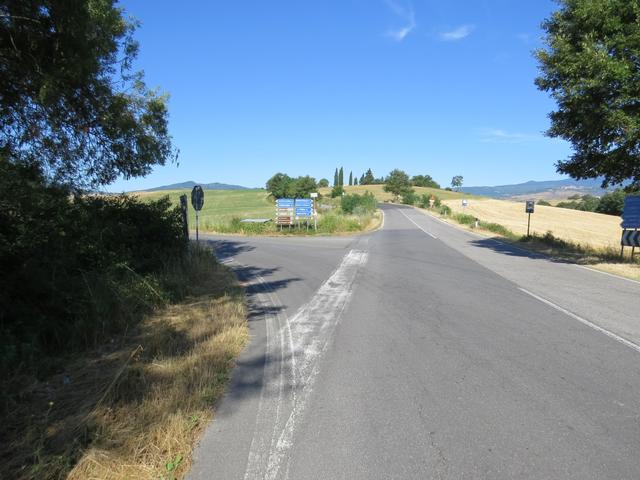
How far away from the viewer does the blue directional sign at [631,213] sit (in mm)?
17234

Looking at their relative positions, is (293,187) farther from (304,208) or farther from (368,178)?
(368,178)

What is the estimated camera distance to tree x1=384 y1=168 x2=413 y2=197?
118938 millimetres

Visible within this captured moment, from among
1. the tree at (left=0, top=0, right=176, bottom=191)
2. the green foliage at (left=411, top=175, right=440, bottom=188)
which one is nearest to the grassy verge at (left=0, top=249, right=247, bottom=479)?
the tree at (left=0, top=0, right=176, bottom=191)

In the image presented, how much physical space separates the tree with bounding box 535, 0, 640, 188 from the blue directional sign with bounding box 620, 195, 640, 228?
2.36 m

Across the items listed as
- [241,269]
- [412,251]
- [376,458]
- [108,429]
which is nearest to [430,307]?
[376,458]

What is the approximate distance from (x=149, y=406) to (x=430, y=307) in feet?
19.1

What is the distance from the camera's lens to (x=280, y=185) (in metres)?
90.2

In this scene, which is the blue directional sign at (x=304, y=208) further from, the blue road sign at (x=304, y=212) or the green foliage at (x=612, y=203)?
the green foliage at (x=612, y=203)

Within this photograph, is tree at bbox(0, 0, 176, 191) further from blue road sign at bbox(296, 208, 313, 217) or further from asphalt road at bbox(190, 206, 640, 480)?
blue road sign at bbox(296, 208, 313, 217)

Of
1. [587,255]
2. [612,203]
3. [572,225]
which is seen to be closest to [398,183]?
[612,203]

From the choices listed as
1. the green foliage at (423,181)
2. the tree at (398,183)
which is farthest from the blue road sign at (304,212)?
the green foliage at (423,181)

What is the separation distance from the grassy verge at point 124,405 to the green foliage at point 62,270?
1.43 feet

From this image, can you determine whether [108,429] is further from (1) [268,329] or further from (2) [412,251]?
(2) [412,251]

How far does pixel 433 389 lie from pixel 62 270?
5.45 meters
